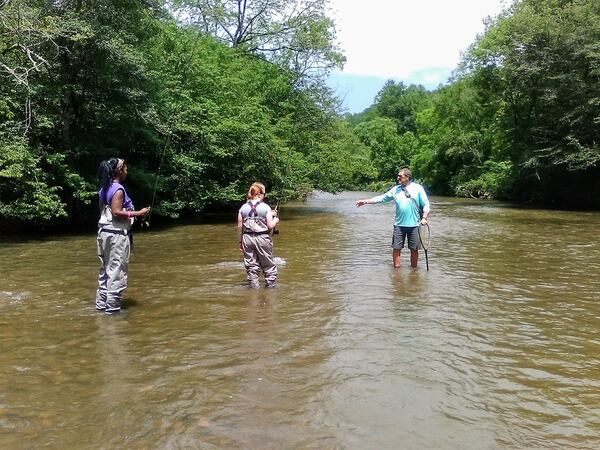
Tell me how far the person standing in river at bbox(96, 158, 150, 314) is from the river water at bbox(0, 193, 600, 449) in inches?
13.2

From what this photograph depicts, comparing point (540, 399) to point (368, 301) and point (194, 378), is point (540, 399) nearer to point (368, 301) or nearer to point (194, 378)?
point (194, 378)

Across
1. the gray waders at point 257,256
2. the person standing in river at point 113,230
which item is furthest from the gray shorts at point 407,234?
the person standing in river at point 113,230

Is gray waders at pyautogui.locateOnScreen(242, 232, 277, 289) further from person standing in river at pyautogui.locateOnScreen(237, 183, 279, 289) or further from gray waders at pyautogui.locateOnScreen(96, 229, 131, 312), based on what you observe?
gray waders at pyautogui.locateOnScreen(96, 229, 131, 312)

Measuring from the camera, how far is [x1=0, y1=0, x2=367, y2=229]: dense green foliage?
1477cm

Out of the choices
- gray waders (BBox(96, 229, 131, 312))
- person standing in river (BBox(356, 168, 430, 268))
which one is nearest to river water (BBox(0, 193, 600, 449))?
gray waders (BBox(96, 229, 131, 312))

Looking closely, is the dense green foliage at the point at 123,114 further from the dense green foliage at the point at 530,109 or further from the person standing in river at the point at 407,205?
the dense green foliage at the point at 530,109

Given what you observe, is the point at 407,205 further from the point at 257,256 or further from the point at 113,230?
the point at 113,230

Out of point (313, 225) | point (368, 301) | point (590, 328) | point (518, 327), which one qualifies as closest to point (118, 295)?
point (368, 301)

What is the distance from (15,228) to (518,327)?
50.4 feet

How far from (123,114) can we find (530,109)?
2884 centimetres

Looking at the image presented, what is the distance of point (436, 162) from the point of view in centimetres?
5956

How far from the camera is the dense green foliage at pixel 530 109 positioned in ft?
100

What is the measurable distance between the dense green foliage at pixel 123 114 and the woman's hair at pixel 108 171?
710cm

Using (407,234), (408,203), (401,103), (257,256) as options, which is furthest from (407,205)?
(401,103)
